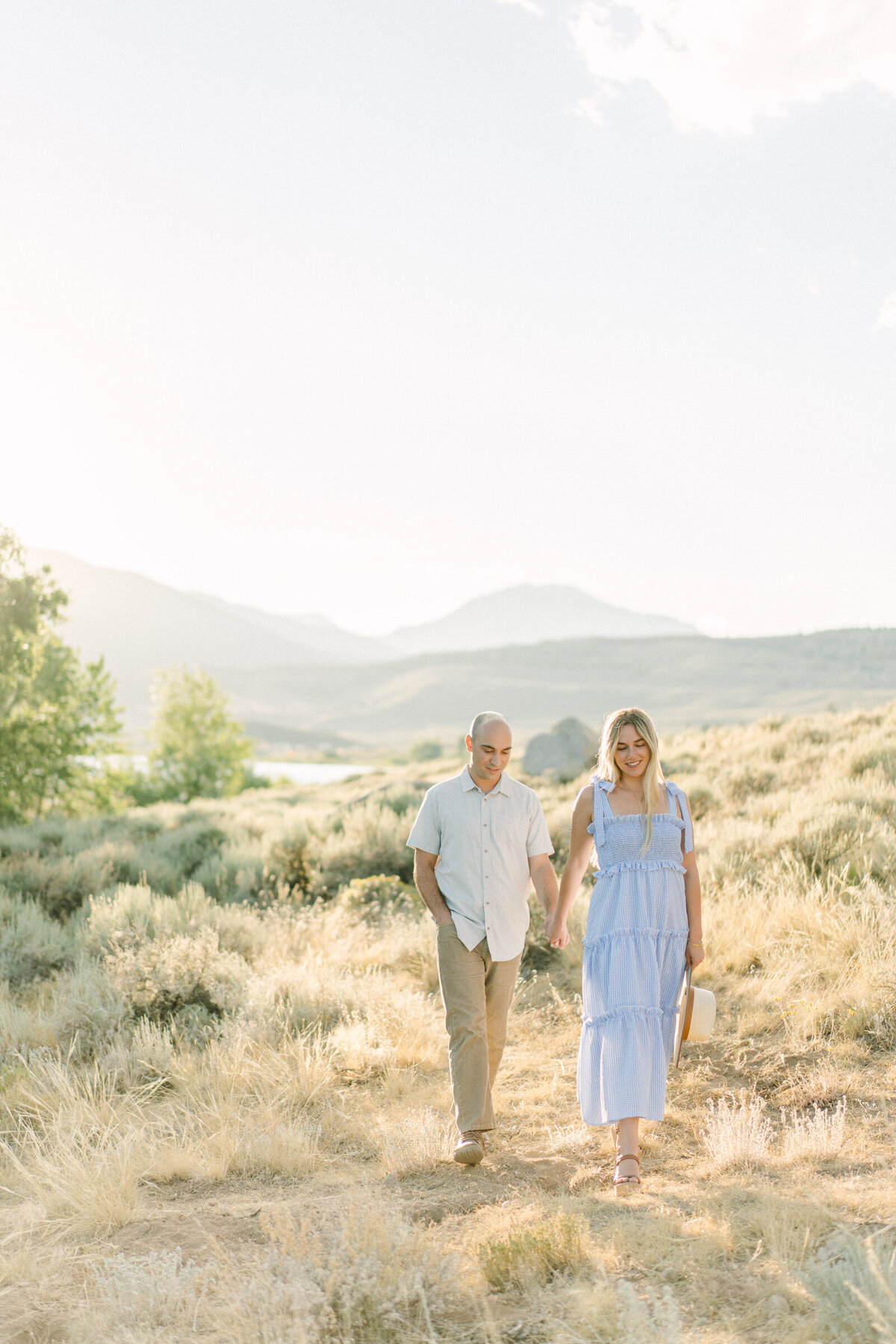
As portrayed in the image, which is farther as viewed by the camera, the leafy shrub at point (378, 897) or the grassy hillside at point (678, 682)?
the grassy hillside at point (678, 682)

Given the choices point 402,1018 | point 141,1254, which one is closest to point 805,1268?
point 141,1254

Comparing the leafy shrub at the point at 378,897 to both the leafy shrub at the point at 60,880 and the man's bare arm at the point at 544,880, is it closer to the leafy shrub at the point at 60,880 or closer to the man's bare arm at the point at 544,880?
the leafy shrub at the point at 60,880

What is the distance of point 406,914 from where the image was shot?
388 inches

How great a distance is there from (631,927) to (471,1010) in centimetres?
90

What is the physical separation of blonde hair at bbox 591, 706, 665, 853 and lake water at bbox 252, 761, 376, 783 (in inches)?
2976

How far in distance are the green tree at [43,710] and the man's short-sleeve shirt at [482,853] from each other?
17396mm

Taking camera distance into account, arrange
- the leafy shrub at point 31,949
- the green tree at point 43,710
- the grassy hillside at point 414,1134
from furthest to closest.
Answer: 1. the green tree at point 43,710
2. the leafy shrub at point 31,949
3. the grassy hillside at point 414,1134

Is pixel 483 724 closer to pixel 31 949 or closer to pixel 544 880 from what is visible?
pixel 544 880

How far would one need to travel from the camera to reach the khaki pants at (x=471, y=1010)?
474 centimetres

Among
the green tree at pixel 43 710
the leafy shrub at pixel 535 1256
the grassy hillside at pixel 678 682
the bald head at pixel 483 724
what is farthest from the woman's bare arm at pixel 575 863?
the grassy hillside at pixel 678 682

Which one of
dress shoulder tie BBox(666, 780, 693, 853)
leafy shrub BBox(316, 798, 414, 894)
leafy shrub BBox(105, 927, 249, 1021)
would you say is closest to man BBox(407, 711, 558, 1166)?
dress shoulder tie BBox(666, 780, 693, 853)

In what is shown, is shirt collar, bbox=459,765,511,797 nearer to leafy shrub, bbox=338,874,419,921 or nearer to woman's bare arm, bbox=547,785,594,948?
woman's bare arm, bbox=547,785,594,948

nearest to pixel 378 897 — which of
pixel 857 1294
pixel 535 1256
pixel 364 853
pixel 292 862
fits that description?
pixel 364 853

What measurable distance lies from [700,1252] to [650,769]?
1.95 m
